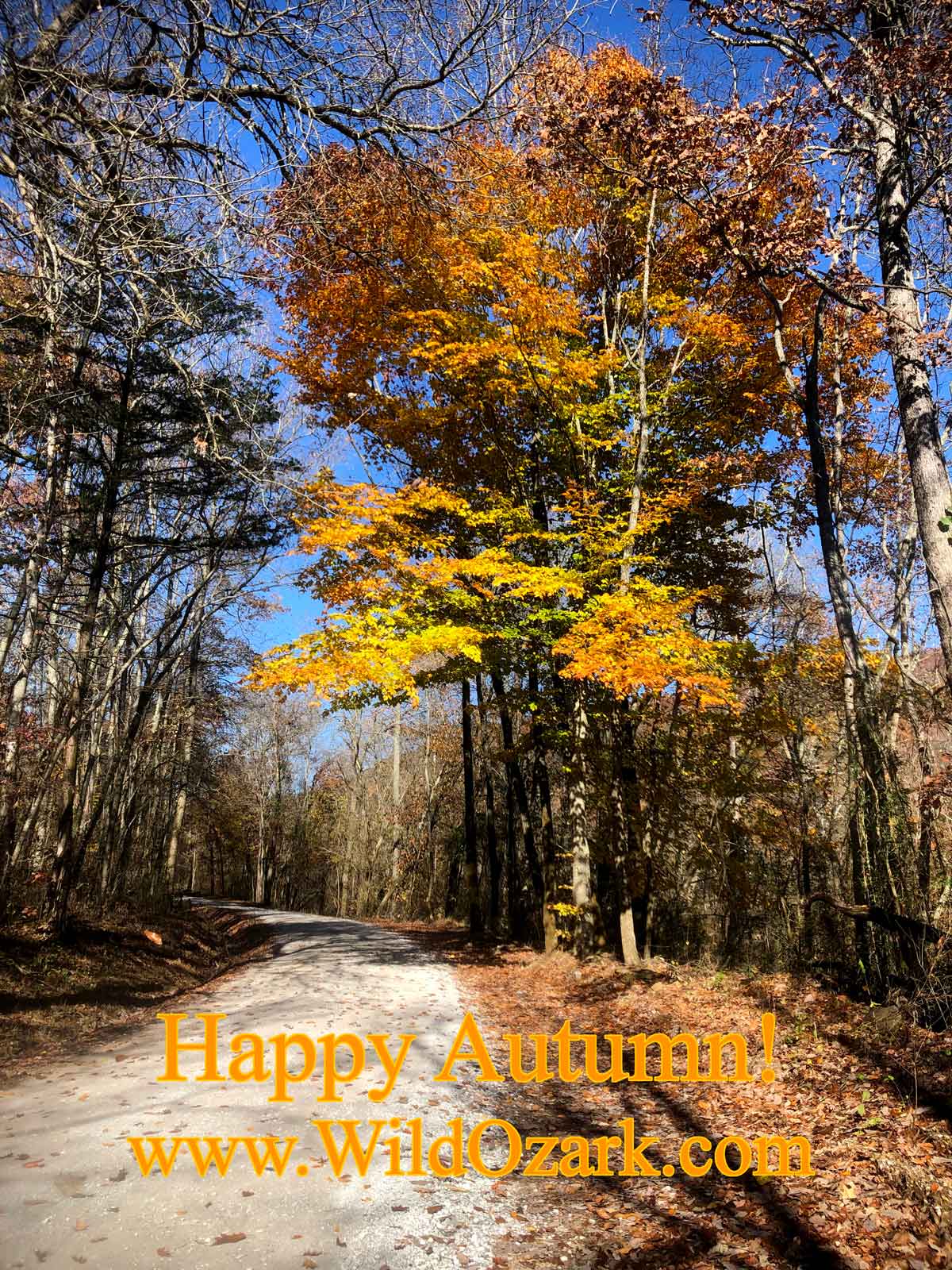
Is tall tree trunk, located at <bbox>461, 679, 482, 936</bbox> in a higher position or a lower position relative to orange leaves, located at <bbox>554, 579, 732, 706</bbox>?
lower

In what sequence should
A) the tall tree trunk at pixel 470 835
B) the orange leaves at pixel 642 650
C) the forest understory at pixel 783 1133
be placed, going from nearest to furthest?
the forest understory at pixel 783 1133
the orange leaves at pixel 642 650
the tall tree trunk at pixel 470 835

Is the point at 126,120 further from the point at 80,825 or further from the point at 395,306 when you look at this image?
the point at 80,825

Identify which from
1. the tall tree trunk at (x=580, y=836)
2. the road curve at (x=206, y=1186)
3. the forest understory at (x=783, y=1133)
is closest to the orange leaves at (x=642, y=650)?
the tall tree trunk at (x=580, y=836)

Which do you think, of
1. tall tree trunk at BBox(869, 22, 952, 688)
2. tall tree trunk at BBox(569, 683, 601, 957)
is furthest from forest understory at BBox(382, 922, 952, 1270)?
tall tree trunk at BBox(569, 683, 601, 957)

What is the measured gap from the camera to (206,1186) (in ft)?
11.3

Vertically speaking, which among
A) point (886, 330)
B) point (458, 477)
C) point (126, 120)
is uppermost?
point (458, 477)

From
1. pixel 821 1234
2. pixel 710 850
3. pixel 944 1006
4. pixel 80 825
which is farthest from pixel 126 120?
pixel 80 825

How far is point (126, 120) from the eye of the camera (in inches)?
148

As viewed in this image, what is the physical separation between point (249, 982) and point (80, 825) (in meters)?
5.12

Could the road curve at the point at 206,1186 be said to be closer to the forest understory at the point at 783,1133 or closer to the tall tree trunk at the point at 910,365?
the forest understory at the point at 783,1133

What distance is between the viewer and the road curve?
294 centimetres

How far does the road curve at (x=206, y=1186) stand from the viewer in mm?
2943

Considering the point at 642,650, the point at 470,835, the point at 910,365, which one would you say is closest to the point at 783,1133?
the point at 642,650

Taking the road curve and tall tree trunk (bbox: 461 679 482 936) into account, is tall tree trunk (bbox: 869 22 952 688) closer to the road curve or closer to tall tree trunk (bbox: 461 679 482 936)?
the road curve
